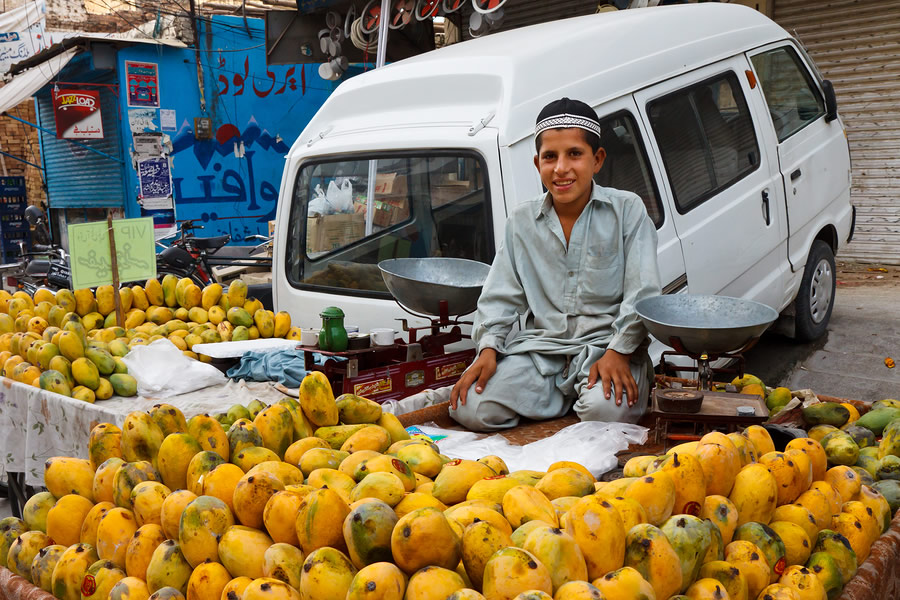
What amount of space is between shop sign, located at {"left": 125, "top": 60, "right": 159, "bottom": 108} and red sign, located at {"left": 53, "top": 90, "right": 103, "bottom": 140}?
1.76 feet

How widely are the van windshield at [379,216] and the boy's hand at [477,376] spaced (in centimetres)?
65

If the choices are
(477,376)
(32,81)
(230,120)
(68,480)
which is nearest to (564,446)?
(477,376)

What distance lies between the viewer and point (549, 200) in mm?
3438

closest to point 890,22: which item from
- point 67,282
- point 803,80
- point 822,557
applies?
point 803,80

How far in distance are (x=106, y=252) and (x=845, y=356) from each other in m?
4.89

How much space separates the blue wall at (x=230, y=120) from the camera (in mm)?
12688

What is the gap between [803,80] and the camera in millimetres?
5414

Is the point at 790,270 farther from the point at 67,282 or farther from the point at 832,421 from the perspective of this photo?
the point at 67,282

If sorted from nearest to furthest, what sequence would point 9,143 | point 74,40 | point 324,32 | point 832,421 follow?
point 832,421 → point 324,32 → point 74,40 → point 9,143

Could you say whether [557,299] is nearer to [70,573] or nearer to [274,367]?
[274,367]

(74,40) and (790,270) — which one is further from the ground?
(74,40)

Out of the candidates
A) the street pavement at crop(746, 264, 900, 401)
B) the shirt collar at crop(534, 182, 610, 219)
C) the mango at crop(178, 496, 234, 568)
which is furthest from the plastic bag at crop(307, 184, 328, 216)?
the street pavement at crop(746, 264, 900, 401)

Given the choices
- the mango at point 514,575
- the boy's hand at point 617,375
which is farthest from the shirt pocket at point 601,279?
the mango at point 514,575

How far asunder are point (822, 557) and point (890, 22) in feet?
25.6
